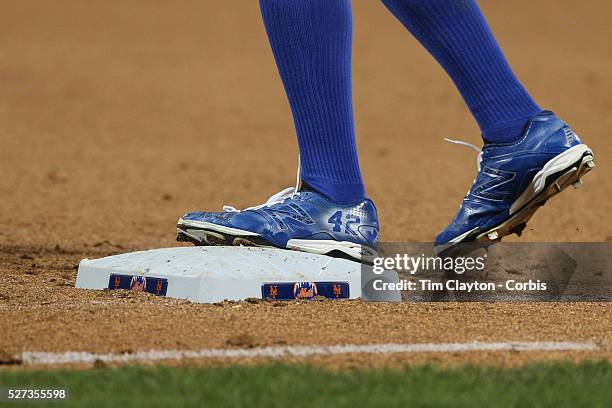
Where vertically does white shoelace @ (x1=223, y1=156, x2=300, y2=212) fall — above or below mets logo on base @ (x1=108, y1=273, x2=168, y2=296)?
above

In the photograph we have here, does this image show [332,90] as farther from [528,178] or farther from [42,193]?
[42,193]

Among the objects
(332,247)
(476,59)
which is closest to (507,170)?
(476,59)

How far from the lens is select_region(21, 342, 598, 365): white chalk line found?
212cm

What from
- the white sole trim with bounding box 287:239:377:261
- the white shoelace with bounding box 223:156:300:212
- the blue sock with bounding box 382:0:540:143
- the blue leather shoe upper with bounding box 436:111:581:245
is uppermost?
the blue sock with bounding box 382:0:540:143

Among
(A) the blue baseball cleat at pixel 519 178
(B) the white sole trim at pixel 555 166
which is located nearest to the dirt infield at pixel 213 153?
(A) the blue baseball cleat at pixel 519 178

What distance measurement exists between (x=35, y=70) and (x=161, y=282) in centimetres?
921

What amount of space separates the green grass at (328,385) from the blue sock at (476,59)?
0.91 metres

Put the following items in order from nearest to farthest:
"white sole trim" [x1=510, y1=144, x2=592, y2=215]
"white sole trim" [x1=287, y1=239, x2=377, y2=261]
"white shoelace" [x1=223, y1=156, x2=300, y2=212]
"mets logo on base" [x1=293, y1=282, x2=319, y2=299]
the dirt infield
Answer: the dirt infield → "white sole trim" [x1=510, y1=144, x2=592, y2=215] → "mets logo on base" [x1=293, y1=282, x2=319, y2=299] → "white sole trim" [x1=287, y1=239, x2=377, y2=261] → "white shoelace" [x1=223, y1=156, x2=300, y2=212]

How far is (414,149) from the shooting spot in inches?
349

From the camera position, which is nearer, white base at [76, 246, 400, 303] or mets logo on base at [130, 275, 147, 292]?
white base at [76, 246, 400, 303]

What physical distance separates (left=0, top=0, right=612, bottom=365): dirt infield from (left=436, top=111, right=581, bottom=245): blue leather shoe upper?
Answer: 228 mm

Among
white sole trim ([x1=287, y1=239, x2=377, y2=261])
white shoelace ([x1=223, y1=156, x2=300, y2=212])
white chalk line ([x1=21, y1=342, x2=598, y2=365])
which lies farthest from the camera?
white shoelace ([x1=223, y1=156, x2=300, y2=212])

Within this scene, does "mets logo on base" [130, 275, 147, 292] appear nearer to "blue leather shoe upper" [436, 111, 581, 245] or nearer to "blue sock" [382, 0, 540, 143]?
"blue leather shoe upper" [436, 111, 581, 245]

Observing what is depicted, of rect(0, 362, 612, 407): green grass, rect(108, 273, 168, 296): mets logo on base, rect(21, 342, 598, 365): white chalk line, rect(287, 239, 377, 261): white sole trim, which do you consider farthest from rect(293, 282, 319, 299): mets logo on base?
rect(0, 362, 612, 407): green grass
